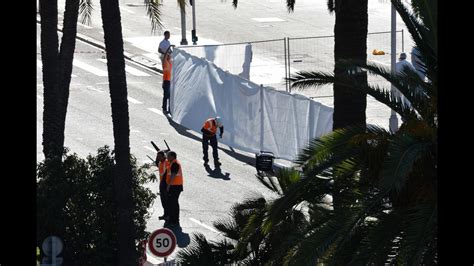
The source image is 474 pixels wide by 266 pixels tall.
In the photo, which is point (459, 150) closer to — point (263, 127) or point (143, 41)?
point (263, 127)

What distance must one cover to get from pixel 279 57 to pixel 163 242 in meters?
23.3

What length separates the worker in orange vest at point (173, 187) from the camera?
24.6m

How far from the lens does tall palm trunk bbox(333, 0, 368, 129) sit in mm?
17531

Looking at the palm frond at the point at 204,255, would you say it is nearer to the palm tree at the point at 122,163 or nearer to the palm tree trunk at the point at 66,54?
the palm tree at the point at 122,163

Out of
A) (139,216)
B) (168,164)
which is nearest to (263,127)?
(168,164)

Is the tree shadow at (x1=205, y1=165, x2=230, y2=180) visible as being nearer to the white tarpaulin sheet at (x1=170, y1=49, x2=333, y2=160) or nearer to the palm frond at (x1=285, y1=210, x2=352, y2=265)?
the white tarpaulin sheet at (x1=170, y1=49, x2=333, y2=160)

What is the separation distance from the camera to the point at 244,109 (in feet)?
102

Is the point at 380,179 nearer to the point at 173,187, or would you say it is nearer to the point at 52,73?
the point at 173,187

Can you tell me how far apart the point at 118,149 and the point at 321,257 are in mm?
8072

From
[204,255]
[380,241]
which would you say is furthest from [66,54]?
[380,241]

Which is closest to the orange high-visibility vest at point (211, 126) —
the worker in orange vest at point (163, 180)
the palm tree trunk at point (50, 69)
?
the worker in orange vest at point (163, 180)

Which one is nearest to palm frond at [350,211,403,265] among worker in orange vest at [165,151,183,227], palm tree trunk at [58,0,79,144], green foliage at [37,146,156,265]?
green foliage at [37,146,156,265]

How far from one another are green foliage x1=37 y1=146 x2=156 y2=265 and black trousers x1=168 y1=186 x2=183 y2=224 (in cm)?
265

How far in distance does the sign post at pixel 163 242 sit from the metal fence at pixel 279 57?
566 inches
